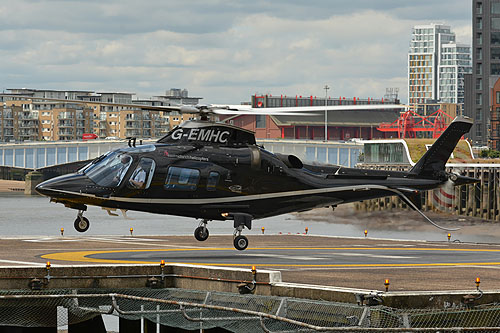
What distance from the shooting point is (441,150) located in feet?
110

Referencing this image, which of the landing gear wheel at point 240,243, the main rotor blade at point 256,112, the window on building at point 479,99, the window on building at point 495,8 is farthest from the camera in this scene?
the window on building at point 479,99

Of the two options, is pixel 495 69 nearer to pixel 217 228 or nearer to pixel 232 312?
pixel 217 228

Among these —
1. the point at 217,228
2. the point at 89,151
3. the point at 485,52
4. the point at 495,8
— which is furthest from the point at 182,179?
the point at 495,8

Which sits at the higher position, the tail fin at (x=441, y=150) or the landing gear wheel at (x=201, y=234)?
the tail fin at (x=441, y=150)

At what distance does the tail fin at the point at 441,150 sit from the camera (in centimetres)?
3338

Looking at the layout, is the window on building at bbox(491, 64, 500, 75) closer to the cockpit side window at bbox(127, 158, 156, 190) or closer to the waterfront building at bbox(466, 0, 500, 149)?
the waterfront building at bbox(466, 0, 500, 149)

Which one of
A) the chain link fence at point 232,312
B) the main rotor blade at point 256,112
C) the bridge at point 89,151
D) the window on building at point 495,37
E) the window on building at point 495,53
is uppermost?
the window on building at point 495,37

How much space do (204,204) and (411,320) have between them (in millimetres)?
→ 11011

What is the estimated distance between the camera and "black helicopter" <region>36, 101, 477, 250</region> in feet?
92.7

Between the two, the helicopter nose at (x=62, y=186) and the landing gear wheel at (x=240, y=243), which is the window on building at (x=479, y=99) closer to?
the landing gear wheel at (x=240, y=243)

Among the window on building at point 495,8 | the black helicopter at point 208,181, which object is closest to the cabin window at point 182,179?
the black helicopter at point 208,181

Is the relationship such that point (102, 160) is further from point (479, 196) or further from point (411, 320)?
point (479, 196)

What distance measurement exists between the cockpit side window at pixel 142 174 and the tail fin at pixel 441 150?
33.9ft

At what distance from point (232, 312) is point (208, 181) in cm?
839
